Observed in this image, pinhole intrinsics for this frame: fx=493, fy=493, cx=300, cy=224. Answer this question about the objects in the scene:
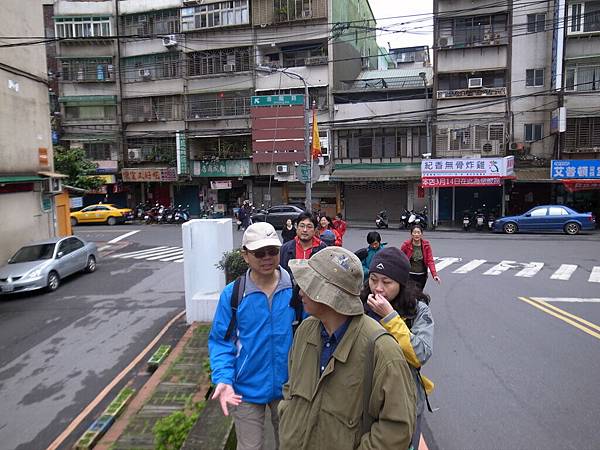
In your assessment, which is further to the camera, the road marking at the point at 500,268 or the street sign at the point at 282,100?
the street sign at the point at 282,100

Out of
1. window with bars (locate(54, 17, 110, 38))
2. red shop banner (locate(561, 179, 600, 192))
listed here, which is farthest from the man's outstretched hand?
window with bars (locate(54, 17, 110, 38))

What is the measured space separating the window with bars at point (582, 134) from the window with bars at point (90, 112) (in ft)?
94.7

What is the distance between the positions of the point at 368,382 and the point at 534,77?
92.0 ft

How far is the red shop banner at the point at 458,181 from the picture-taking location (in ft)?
80.9

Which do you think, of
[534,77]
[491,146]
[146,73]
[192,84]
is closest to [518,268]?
[491,146]

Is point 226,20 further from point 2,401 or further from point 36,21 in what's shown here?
point 2,401

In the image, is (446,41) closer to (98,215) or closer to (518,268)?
(518,268)

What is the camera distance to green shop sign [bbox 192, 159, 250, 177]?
32.1 meters

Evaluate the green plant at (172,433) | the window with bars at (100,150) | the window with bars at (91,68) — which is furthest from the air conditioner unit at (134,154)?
the green plant at (172,433)

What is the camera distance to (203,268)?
8602mm

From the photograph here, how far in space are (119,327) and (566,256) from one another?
1374 centimetres

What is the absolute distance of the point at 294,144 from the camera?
1755cm

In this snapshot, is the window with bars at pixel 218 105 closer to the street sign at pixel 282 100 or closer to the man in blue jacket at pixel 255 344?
the street sign at pixel 282 100

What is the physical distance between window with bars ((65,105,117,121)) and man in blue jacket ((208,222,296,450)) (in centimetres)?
3519
